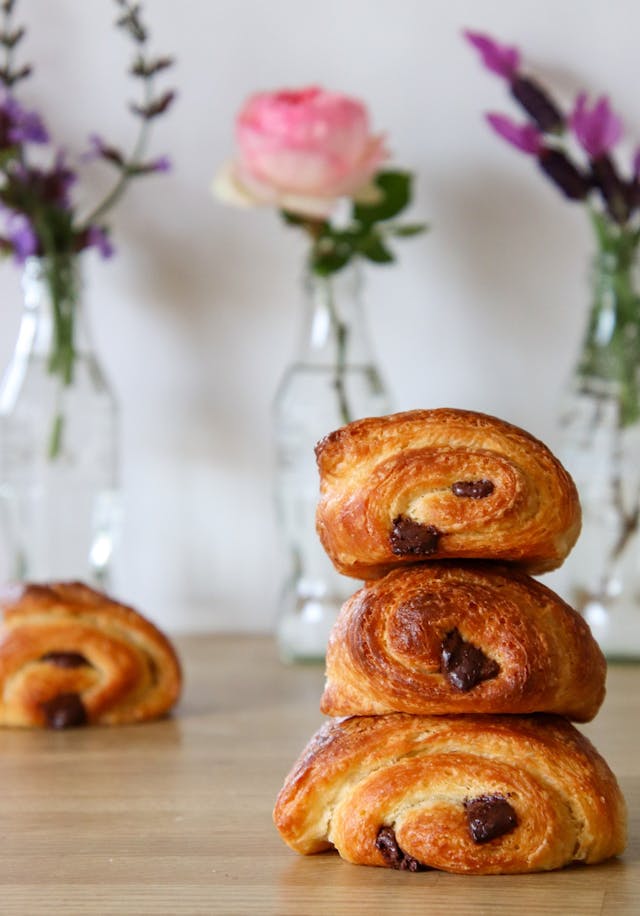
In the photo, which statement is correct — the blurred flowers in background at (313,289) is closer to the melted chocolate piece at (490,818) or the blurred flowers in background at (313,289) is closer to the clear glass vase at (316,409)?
the clear glass vase at (316,409)

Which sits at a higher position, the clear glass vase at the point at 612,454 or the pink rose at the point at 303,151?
the pink rose at the point at 303,151

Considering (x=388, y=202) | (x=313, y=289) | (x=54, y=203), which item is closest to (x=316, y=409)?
(x=313, y=289)

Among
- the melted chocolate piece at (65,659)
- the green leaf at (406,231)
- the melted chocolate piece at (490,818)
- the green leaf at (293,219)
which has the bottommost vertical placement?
the melted chocolate piece at (65,659)

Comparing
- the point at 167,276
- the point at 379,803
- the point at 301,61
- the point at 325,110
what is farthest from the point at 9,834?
the point at 301,61

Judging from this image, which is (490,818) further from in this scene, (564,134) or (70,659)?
(564,134)

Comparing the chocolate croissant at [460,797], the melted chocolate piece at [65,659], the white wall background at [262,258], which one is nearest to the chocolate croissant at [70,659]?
Answer: the melted chocolate piece at [65,659]

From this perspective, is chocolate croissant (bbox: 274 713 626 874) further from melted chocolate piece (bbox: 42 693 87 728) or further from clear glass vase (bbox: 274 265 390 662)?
clear glass vase (bbox: 274 265 390 662)

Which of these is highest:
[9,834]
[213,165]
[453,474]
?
[213,165]

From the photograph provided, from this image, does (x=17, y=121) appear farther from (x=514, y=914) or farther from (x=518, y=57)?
(x=514, y=914)
